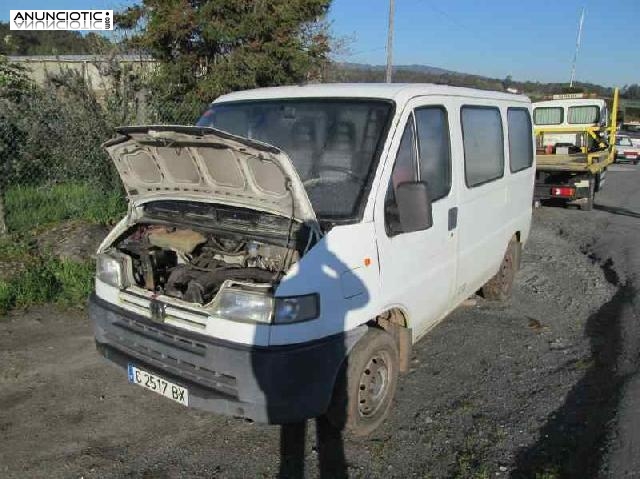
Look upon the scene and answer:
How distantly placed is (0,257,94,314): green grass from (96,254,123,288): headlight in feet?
7.89

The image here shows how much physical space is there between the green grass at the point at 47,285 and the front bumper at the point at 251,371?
3058mm

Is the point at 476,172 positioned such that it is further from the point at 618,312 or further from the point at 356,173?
the point at 618,312

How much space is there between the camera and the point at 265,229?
349cm

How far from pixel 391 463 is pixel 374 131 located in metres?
2.09

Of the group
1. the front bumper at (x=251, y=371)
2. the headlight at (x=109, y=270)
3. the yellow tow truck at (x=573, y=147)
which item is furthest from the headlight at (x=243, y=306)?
the yellow tow truck at (x=573, y=147)

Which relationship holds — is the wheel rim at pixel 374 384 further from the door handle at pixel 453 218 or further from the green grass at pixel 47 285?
the green grass at pixel 47 285

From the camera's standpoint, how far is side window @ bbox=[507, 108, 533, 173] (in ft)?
19.7

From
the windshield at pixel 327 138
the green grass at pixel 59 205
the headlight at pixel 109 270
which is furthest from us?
the green grass at pixel 59 205

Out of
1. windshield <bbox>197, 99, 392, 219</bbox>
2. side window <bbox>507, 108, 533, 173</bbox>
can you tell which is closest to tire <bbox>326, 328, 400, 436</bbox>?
windshield <bbox>197, 99, 392, 219</bbox>

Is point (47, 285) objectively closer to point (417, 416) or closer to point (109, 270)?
point (109, 270)

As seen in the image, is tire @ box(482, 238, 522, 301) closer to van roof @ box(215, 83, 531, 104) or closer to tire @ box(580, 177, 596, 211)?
van roof @ box(215, 83, 531, 104)

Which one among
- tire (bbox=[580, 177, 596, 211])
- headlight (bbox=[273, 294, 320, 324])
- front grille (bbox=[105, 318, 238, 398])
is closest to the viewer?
headlight (bbox=[273, 294, 320, 324])

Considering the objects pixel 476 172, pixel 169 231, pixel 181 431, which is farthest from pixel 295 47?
pixel 181 431

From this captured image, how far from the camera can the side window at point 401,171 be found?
3564 mm
